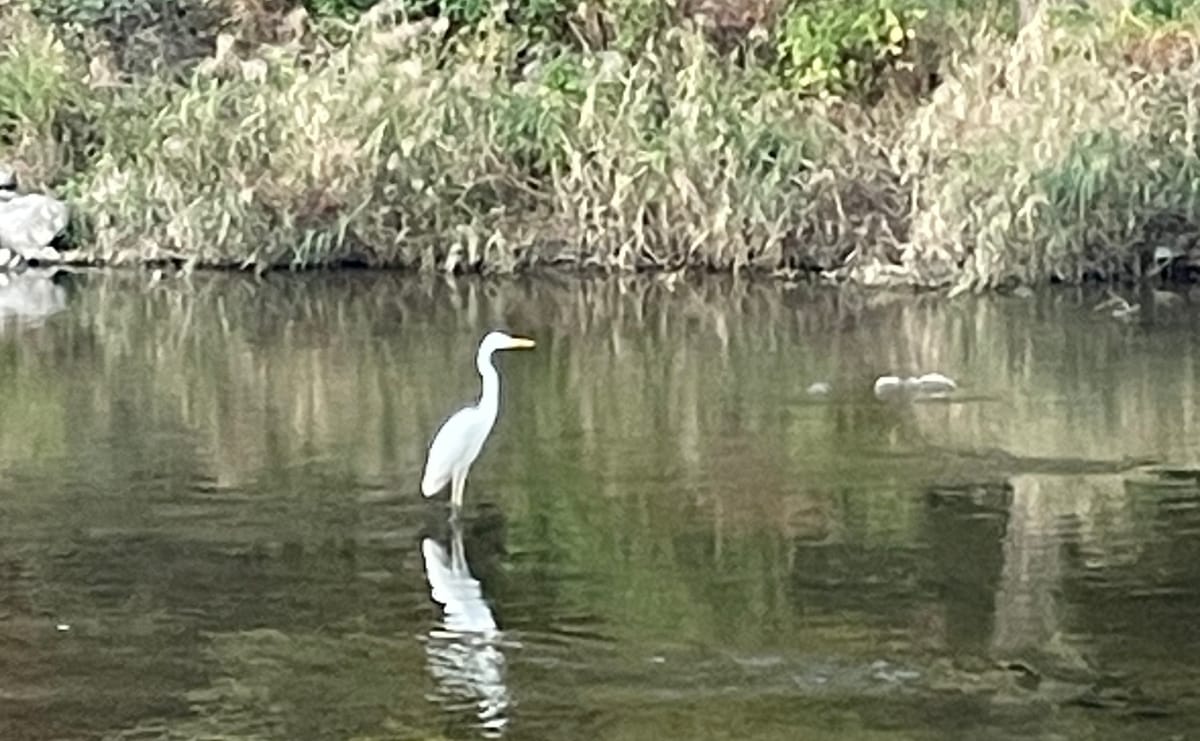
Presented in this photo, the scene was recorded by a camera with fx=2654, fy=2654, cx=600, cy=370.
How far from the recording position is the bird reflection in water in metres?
8.16

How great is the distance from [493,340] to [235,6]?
12559 millimetres

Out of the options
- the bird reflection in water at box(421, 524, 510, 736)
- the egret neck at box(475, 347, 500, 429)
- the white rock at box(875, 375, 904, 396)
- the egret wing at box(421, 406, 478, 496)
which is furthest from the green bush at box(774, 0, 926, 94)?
the bird reflection in water at box(421, 524, 510, 736)

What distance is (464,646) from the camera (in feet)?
29.0

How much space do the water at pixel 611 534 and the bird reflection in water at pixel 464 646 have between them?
2 cm

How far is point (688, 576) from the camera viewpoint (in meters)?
9.91

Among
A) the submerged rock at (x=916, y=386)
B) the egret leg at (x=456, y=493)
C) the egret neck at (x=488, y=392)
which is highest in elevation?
the egret neck at (x=488, y=392)

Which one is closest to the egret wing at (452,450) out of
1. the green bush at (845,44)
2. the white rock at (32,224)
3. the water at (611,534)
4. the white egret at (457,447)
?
the white egret at (457,447)

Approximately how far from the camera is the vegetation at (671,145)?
18484 millimetres

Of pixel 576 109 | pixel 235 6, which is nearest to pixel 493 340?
pixel 576 109

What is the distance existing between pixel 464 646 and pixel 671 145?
36.6ft

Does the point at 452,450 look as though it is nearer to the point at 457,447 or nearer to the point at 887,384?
the point at 457,447

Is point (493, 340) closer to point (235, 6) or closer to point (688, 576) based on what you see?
point (688, 576)

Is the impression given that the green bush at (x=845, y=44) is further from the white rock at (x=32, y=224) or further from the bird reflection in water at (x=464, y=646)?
the bird reflection in water at (x=464, y=646)

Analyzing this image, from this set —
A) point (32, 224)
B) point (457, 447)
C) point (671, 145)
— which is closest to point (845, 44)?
point (671, 145)
